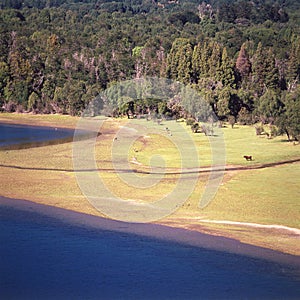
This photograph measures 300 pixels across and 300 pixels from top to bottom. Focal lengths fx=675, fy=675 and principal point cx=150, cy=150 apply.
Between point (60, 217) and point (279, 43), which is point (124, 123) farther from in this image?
point (60, 217)

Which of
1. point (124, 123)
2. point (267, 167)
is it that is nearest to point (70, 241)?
point (267, 167)

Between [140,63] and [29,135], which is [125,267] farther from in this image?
[140,63]

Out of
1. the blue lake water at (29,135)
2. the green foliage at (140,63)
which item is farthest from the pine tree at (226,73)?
the blue lake water at (29,135)

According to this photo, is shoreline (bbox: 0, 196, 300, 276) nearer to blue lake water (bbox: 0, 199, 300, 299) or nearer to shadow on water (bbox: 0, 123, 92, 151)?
blue lake water (bbox: 0, 199, 300, 299)

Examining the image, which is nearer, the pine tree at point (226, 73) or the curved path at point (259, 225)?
the curved path at point (259, 225)

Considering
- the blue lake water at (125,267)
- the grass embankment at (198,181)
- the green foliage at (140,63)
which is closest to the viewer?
the blue lake water at (125,267)

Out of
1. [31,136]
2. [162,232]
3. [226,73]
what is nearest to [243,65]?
[226,73]

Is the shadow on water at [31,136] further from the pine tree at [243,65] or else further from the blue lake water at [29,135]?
the pine tree at [243,65]
